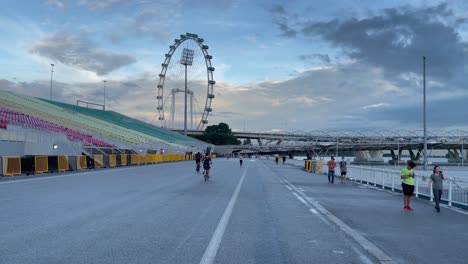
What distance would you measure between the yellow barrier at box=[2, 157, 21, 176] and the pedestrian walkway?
745 inches

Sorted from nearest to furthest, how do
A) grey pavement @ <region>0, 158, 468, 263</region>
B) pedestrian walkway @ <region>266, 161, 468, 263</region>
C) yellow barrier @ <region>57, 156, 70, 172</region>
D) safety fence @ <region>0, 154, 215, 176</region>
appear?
grey pavement @ <region>0, 158, 468, 263</region>, pedestrian walkway @ <region>266, 161, 468, 263</region>, safety fence @ <region>0, 154, 215, 176</region>, yellow barrier @ <region>57, 156, 70, 172</region>

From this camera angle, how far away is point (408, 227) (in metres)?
12.1

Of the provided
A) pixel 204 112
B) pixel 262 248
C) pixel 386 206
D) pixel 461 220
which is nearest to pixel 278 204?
pixel 386 206

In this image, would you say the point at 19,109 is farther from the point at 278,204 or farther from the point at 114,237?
the point at 114,237

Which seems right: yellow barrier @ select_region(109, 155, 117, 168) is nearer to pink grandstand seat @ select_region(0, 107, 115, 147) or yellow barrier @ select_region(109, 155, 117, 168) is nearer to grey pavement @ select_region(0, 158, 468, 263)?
pink grandstand seat @ select_region(0, 107, 115, 147)

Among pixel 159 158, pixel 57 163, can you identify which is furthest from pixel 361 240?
pixel 159 158

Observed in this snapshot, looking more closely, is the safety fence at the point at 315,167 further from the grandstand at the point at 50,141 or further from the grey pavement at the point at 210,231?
the grey pavement at the point at 210,231

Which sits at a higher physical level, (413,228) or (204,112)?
(204,112)

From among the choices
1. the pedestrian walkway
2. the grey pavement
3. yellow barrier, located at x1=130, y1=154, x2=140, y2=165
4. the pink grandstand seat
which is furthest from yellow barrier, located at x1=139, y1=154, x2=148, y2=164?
the pedestrian walkway

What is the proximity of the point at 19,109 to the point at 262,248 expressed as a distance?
52.7 metres

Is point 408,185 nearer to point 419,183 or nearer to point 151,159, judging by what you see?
point 419,183

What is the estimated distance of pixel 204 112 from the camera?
134 meters

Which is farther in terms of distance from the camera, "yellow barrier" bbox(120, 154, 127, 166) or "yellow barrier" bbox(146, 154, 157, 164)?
"yellow barrier" bbox(146, 154, 157, 164)

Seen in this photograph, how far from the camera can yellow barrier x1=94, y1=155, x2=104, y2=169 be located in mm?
43875
